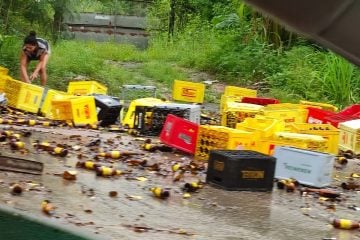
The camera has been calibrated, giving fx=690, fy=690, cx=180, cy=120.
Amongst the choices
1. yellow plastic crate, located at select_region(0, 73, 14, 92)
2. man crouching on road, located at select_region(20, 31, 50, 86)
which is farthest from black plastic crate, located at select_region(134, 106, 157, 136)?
man crouching on road, located at select_region(20, 31, 50, 86)

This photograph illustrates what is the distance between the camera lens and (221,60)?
1716cm

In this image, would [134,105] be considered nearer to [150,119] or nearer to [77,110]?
[150,119]

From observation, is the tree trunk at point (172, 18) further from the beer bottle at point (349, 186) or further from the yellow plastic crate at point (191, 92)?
the beer bottle at point (349, 186)

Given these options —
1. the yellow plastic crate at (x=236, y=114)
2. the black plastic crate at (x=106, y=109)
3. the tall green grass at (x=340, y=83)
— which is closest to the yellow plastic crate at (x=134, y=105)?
the black plastic crate at (x=106, y=109)

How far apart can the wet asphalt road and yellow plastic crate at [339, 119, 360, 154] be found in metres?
2.34

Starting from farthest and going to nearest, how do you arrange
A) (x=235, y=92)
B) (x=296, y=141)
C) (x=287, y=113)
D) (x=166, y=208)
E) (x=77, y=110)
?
(x=235, y=92) → (x=77, y=110) → (x=287, y=113) → (x=296, y=141) → (x=166, y=208)

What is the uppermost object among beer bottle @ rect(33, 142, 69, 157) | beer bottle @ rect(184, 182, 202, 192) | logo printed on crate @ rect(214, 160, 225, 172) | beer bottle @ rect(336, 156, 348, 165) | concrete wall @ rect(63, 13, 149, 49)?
concrete wall @ rect(63, 13, 149, 49)

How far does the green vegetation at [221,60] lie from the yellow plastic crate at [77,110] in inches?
170

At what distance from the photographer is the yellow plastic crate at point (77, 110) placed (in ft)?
28.8

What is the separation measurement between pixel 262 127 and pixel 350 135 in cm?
183

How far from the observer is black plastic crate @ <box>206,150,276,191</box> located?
5328mm

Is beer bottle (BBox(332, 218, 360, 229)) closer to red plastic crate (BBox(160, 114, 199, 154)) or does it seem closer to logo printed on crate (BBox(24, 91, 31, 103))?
red plastic crate (BBox(160, 114, 199, 154))

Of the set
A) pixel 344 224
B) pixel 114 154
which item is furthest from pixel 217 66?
pixel 344 224

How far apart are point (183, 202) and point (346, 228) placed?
1129 mm
